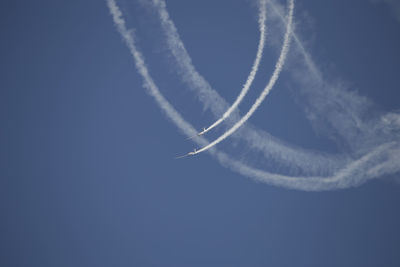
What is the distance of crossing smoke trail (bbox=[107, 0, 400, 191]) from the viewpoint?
16.6 ft

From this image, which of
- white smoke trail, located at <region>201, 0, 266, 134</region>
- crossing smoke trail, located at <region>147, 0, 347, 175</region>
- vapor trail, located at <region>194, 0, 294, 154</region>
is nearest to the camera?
vapor trail, located at <region>194, 0, 294, 154</region>

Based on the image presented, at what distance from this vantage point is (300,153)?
5.18 m

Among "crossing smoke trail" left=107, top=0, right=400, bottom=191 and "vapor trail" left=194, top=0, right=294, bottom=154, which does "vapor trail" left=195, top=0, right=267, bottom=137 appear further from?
"crossing smoke trail" left=107, top=0, right=400, bottom=191

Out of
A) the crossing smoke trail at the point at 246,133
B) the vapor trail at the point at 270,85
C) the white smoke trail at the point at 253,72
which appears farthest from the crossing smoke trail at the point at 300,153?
the white smoke trail at the point at 253,72

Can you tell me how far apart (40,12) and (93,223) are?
12.3ft

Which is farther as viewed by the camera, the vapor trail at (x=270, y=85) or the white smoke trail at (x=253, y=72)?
the white smoke trail at (x=253, y=72)

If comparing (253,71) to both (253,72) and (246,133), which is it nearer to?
(253,72)

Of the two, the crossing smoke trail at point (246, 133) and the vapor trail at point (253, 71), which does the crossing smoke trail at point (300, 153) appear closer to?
the crossing smoke trail at point (246, 133)

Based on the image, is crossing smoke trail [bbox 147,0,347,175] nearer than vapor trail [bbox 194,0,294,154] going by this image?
No

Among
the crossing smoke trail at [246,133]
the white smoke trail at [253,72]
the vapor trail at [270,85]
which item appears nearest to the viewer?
the vapor trail at [270,85]

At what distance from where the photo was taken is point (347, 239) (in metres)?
5.42

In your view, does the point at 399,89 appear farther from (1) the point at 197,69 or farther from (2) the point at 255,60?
(1) the point at 197,69

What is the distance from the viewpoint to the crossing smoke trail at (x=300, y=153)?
5.05 m

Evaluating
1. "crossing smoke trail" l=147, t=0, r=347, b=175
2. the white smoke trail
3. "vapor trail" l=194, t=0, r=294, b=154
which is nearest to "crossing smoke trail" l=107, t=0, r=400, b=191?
"crossing smoke trail" l=147, t=0, r=347, b=175
